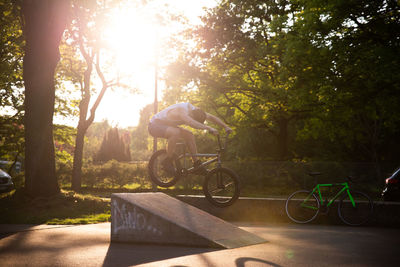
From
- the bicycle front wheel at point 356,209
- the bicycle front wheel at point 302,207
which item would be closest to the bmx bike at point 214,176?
the bicycle front wheel at point 302,207

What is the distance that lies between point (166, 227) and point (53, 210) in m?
5.63

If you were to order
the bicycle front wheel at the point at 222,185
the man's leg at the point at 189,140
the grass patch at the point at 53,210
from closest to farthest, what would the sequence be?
the bicycle front wheel at the point at 222,185 → the man's leg at the point at 189,140 → the grass patch at the point at 53,210

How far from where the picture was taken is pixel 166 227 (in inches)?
314

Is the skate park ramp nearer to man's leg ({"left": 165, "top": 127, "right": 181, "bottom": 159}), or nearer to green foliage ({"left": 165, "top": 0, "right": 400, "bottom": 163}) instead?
man's leg ({"left": 165, "top": 127, "right": 181, "bottom": 159})

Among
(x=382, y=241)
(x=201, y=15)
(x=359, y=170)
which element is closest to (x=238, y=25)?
(x=201, y=15)

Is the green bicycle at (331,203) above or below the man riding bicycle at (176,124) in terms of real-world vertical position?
below

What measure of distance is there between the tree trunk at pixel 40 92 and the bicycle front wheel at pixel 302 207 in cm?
706

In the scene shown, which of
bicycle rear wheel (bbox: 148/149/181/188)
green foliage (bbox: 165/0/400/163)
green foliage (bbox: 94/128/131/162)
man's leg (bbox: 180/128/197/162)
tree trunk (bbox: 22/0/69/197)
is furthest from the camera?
green foliage (bbox: 94/128/131/162)

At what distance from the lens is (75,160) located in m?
25.3

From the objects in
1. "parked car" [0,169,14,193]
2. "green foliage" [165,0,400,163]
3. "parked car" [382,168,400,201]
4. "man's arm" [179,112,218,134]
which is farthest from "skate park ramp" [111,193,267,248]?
"green foliage" [165,0,400,163]

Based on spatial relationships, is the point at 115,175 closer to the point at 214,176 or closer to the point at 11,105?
the point at 11,105

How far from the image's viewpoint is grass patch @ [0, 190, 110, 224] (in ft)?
37.2

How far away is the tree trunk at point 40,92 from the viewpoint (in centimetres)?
1279

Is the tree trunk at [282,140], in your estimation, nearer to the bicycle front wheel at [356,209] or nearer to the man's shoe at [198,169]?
the bicycle front wheel at [356,209]
